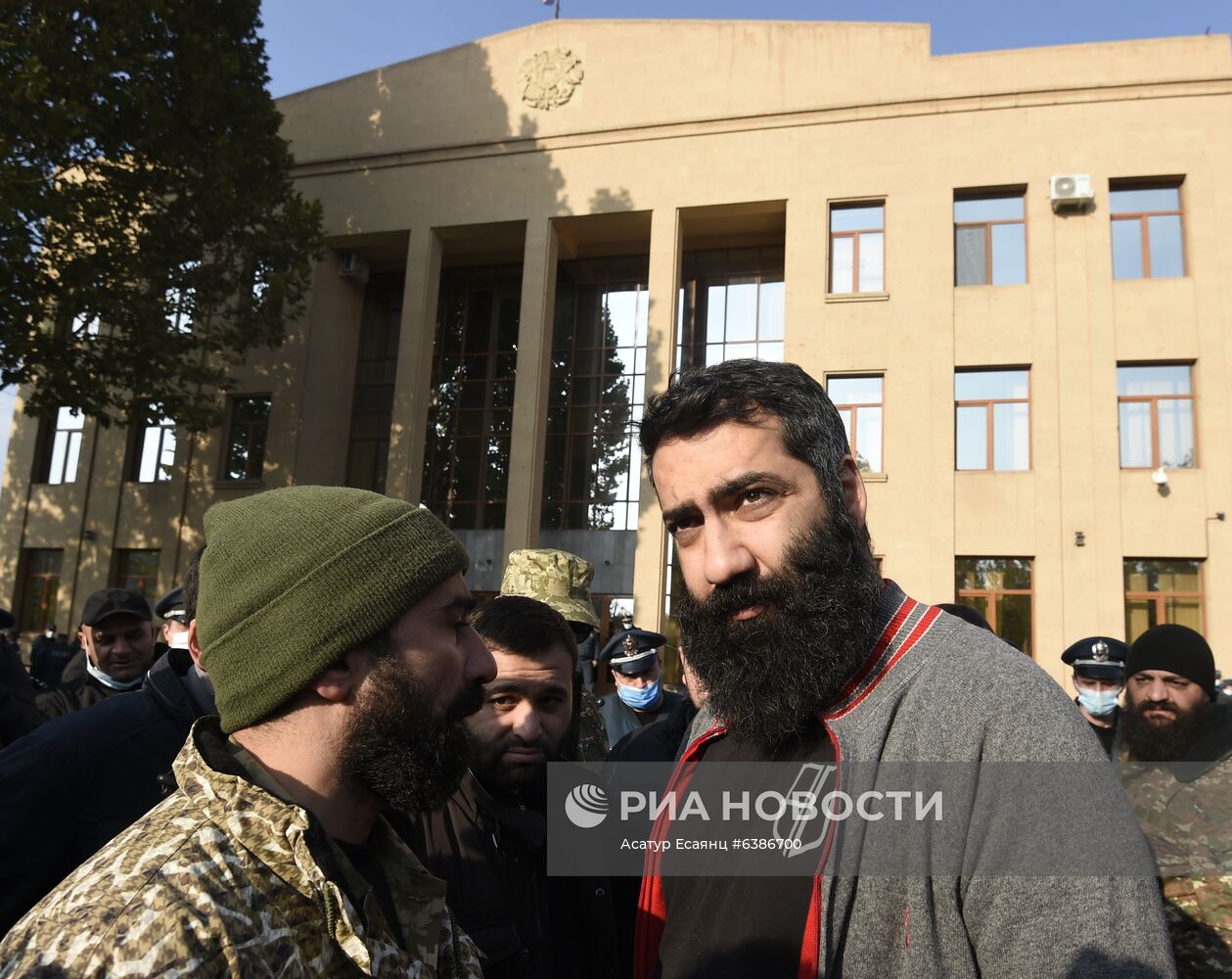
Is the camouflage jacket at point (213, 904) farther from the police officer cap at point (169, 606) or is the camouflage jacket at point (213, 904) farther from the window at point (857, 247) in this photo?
the window at point (857, 247)

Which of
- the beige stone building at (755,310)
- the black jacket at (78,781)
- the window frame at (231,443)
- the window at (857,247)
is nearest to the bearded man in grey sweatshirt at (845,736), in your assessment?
the black jacket at (78,781)

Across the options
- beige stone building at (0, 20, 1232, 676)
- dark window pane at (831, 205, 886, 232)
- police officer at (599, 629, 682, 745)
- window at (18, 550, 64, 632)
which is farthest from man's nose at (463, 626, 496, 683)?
window at (18, 550, 64, 632)

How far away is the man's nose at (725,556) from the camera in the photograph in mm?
1736

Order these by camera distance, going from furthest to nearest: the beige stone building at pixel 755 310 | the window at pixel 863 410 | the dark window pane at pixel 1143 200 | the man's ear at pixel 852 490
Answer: the window at pixel 863 410 → the dark window pane at pixel 1143 200 → the beige stone building at pixel 755 310 → the man's ear at pixel 852 490

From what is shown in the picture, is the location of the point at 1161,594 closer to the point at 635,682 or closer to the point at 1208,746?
the point at 635,682

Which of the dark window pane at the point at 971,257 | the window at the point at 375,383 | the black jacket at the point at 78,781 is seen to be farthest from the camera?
the window at the point at 375,383

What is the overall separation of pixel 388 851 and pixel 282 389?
18.9 m

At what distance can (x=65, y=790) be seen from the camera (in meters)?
2.50

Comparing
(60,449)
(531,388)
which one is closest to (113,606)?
(531,388)

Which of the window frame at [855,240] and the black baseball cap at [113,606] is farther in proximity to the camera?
the window frame at [855,240]

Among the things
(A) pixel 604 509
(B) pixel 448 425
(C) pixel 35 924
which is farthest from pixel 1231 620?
(C) pixel 35 924

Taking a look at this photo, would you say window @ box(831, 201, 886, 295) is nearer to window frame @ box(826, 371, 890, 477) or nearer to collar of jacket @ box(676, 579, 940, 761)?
window frame @ box(826, 371, 890, 477)

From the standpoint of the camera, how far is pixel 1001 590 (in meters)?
15.0

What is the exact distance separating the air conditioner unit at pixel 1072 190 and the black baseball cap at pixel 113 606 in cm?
1591
